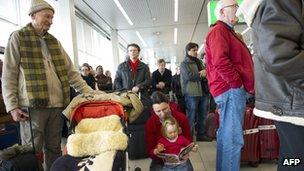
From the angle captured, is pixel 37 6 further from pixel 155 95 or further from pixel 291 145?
pixel 291 145

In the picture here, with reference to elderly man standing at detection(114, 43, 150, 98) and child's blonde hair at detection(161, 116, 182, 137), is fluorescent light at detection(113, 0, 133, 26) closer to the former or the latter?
elderly man standing at detection(114, 43, 150, 98)

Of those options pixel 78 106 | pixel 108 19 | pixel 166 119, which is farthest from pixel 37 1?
pixel 108 19

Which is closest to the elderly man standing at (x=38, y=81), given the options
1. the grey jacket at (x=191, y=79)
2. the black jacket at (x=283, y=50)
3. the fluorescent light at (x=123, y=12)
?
the black jacket at (x=283, y=50)

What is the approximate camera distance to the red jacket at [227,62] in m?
2.52

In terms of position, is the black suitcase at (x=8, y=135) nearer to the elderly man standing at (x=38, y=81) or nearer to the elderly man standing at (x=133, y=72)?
the elderly man standing at (x=38, y=81)

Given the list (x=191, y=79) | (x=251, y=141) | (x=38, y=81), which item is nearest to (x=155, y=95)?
(x=38, y=81)

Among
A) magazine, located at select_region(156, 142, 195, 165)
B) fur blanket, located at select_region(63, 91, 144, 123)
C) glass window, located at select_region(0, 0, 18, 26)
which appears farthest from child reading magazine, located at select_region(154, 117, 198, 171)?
glass window, located at select_region(0, 0, 18, 26)

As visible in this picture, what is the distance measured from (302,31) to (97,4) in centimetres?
752

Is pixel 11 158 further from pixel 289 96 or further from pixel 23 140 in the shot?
pixel 289 96

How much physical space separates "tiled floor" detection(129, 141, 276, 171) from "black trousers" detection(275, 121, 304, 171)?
2118 millimetres

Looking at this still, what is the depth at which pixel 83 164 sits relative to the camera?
2.10 metres

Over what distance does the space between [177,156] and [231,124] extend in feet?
1.62

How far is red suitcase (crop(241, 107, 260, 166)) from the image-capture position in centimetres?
358

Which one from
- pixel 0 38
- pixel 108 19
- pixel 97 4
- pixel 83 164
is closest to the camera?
pixel 83 164
